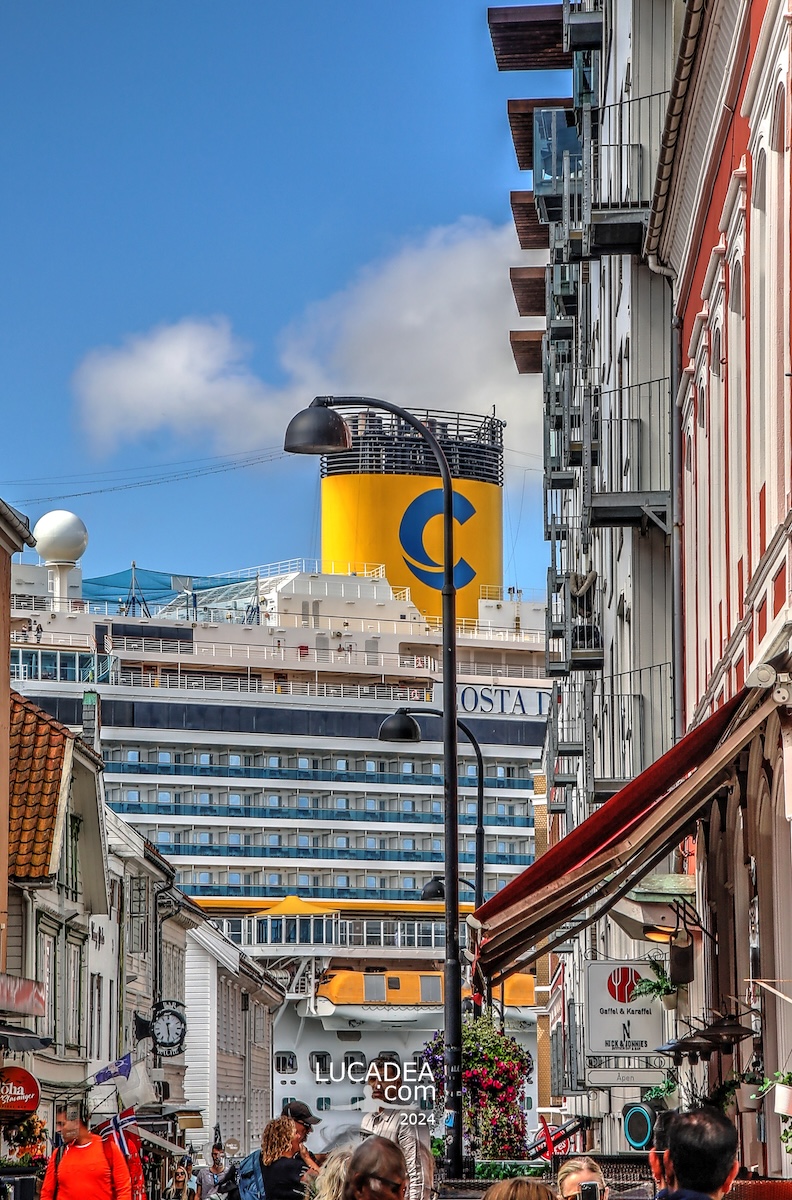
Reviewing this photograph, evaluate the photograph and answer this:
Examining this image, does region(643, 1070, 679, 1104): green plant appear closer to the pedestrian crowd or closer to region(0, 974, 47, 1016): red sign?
the pedestrian crowd

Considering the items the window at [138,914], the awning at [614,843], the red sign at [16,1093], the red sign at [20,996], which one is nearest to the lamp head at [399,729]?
the red sign at [20,996]

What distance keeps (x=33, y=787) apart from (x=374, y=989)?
251 feet

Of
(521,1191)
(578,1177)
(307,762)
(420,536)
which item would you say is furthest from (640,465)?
(420,536)

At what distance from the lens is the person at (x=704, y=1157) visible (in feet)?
20.1

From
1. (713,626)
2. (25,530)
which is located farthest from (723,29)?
(25,530)

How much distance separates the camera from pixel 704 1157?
6.11 meters

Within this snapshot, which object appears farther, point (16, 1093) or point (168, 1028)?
point (168, 1028)

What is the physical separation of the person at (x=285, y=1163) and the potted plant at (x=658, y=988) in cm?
626

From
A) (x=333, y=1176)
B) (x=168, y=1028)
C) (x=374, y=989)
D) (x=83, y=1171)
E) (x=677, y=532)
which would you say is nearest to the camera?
(x=333, y=1176)

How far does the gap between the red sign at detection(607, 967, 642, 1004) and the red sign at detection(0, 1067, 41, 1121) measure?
8534mm

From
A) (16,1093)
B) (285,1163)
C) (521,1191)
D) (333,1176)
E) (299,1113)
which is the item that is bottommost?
(16,1093)

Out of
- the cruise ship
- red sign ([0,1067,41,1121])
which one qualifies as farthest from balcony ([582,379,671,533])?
the cruise ship

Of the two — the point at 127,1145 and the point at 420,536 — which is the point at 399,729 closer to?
the point at 127,1145

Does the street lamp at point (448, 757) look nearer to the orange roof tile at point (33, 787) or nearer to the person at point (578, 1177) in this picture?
the person at point (578, 1177)
